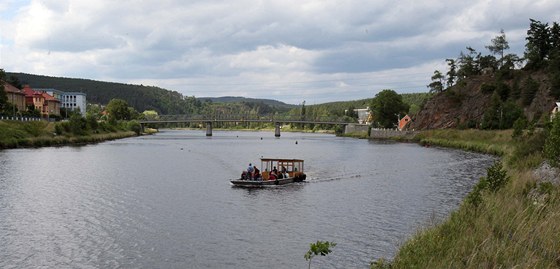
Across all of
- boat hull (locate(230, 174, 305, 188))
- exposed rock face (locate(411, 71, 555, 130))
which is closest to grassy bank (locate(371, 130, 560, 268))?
boat hull (locate(230, 174, 305, 188))

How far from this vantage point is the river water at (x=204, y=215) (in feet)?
94.9

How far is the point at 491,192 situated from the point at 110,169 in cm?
5622

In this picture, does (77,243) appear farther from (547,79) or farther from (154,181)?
(547,79)

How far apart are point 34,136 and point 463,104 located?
121 m

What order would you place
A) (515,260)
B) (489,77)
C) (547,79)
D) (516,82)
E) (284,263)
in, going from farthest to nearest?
(489,77) < (516,82) < (547,79) < (284,263) < (515,260)

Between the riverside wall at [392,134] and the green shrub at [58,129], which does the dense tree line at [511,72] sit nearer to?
the riverside wall at [392,134]

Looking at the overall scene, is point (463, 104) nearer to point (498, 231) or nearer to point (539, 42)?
point (539, 42)

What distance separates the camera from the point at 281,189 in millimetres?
56875

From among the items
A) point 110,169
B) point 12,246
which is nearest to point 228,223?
point 12,246

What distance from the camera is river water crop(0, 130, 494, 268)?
28938mm

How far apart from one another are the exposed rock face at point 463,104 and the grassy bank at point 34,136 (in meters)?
102

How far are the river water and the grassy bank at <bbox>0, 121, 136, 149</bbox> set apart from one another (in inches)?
1531

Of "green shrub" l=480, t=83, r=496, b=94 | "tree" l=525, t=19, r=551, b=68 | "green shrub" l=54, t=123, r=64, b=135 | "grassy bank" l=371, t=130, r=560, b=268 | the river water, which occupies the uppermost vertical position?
"tree" l=525, t=19, r=551, b=68

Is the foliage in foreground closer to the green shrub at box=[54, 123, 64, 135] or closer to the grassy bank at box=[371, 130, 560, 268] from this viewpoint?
the green shrub at box=[54, 123, 64, 135]
